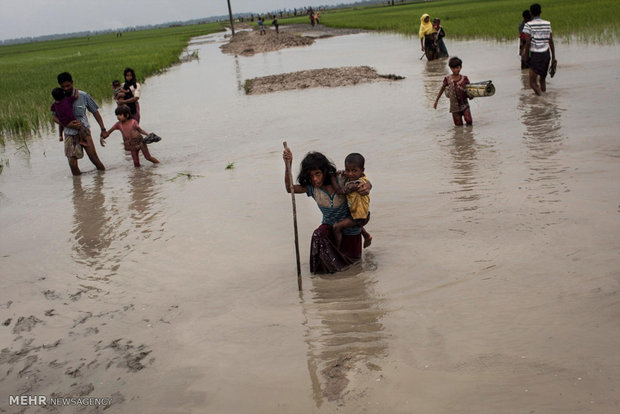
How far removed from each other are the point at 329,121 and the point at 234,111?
3.29 m

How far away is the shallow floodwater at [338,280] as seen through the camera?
3330 millimetres

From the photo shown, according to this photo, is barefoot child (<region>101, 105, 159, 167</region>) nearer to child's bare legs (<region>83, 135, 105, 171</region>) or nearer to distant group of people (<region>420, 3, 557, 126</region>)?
child's bare legs (<region>83, 135, 105, 171</region>)

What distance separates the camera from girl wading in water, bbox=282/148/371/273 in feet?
15.0

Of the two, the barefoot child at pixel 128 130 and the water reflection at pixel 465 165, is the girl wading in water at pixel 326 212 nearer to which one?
the water reflection at pixel 465 165

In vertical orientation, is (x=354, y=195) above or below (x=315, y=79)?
below

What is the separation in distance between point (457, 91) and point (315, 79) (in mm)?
8240

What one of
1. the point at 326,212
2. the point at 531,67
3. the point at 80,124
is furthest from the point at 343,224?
the point at 531,67

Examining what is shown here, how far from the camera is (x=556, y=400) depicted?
298cm

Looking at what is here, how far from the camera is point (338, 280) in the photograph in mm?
4727

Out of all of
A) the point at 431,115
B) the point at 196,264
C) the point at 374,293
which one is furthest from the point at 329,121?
the point at 374,293

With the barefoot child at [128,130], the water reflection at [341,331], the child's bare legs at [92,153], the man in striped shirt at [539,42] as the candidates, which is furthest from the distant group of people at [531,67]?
the water reflection at [341,331]

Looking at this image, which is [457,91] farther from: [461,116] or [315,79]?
[315,79]

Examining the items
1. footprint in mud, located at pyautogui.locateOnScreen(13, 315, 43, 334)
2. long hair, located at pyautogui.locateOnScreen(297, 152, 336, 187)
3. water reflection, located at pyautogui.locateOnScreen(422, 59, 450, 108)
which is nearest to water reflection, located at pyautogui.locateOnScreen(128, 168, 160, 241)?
footprint in mud, located at pyautogui.locateOnScreen(13, 315, 43, 334)

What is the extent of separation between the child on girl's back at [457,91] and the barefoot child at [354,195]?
179 inches
